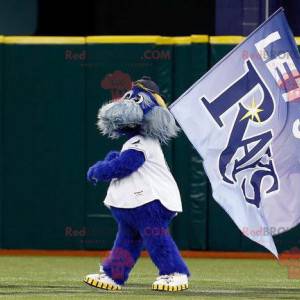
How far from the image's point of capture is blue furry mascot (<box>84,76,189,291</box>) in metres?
10.6

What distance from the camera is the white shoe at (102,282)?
1079cm

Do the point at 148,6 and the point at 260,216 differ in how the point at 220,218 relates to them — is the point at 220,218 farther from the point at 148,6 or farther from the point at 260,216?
the point at 148,6

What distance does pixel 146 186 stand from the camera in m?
10.7

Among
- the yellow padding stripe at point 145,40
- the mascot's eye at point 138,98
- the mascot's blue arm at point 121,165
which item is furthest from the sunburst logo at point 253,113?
the yellow padding stripe at point 145,40

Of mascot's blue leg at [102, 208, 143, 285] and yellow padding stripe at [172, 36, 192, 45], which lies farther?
yellow padding stripe at [172, 36, 192, 45]

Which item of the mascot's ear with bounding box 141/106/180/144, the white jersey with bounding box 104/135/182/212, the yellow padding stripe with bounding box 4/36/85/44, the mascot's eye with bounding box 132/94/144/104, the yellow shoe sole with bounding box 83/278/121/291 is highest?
the yellow padding stripe with bounding box 4/36/85/44

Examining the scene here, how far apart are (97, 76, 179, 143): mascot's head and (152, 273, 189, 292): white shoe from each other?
1.06m

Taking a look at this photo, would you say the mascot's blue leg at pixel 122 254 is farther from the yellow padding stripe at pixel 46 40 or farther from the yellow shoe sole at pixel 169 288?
the yellow padding stripe at pixel 46 40

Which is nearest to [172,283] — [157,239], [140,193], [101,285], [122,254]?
[157,239]

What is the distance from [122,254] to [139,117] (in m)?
1.02

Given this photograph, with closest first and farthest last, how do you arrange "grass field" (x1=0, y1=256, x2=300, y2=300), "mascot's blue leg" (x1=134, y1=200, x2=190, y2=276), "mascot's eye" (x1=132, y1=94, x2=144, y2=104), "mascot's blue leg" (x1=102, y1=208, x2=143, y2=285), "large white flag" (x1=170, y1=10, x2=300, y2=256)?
"grass field" (x1=0, y1=256, x2=300, y2=300) < "mascot's blue leg" (x1=134, y1=200, x2=190, y2=276) < "mascot's blue leg" (x1=102, y1=208, x2=143, y2=285) < "mascot's eye" (x1=132, y1=94, x2=144, y2=104) < "large white flag" (x1=170, y1=10, x2=300, y2=256)

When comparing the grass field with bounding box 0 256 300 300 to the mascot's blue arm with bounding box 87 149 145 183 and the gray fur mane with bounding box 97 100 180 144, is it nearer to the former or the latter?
the mascot's blue arm with bounding box 87 149 145 183

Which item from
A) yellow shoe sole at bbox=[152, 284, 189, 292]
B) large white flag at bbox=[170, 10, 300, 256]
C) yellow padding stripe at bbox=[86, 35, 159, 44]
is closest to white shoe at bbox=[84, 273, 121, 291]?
yellow shoe sole at bbox=[152, 284, 189, 292]

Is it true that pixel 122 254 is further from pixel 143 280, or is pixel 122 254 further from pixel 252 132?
pixel 252 132
